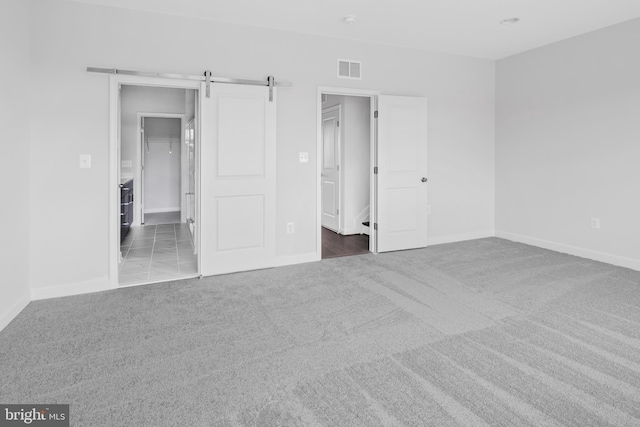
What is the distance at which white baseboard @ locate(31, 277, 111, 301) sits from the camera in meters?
3.36

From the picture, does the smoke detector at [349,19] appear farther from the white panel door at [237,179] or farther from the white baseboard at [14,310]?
the white baseboard at [14,310]

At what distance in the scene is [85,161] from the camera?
11.4 feet

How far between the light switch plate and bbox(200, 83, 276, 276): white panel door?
100cm

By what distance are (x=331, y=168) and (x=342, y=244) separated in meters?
1.61

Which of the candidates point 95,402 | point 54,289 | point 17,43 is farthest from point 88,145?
point 95,402

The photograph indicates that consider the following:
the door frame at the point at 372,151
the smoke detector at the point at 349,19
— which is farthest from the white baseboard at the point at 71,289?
the smoke detector at the point at 349,19

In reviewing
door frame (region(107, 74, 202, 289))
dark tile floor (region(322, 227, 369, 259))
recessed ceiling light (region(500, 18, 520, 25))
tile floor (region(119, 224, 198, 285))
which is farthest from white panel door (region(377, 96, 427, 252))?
door frame (region(107, 74, 202, 289))

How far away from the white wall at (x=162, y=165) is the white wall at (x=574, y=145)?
6899 mm

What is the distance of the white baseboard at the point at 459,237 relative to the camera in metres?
5.46

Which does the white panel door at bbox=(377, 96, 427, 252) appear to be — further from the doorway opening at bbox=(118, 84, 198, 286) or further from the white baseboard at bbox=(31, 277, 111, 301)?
the white baseboard at bbox=(31, 277, 111, 301)

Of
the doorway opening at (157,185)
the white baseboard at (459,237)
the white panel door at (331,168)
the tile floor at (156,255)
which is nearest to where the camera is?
the tile floor at (156,255)

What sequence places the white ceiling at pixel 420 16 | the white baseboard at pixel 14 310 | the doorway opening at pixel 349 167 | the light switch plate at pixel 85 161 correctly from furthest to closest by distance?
the doorway opening at pixel 349 167 < the white ceiling at pixel 420 16 < the light switch plate at pixel 85 161 < the white baseboard at pixel 14 310

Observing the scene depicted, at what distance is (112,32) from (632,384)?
465 centimetres

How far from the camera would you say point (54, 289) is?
11.2 feet
